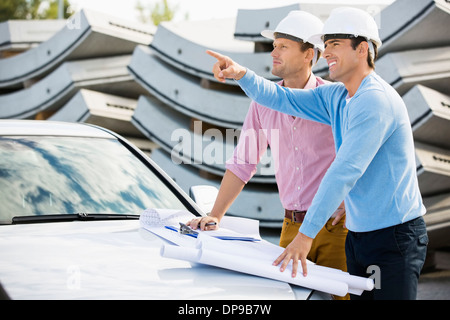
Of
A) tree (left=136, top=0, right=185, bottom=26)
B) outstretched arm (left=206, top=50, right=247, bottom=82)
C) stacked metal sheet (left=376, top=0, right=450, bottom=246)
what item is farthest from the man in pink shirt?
tree (left=136, top=0, right=185, bottom=26)

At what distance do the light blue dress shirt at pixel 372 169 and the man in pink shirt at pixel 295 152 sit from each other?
2.10ft

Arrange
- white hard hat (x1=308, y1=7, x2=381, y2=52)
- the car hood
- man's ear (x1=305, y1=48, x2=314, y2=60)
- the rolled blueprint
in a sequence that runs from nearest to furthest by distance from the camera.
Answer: the car hood → the rolled blueprint → white hard hat (x1=308, y1=7, x2=381, y2=52) → man's ear (x1=305, y1=48, x2=314, y2=60)

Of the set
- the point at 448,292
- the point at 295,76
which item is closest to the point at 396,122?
the point at 295,76


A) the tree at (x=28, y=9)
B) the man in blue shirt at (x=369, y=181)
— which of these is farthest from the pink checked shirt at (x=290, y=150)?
the tree at (x=28, y=9)

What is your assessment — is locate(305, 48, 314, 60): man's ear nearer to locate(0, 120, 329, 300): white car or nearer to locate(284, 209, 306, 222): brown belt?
locate(284, 209, 306, 222): brown belt

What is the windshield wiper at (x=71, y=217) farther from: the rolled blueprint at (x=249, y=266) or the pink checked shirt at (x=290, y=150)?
the rolled blueprint at (x=249, y=266)

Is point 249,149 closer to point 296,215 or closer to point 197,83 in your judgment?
point 296,215

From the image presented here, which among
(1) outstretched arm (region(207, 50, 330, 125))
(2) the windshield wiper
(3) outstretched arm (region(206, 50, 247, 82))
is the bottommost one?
(2) the windshield wiper

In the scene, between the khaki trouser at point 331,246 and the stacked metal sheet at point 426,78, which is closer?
the khaki trouser at point 331,246

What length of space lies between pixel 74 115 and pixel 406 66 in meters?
4.75

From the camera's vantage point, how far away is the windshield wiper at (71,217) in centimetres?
265

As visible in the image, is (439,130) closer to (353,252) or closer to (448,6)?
(448,6)

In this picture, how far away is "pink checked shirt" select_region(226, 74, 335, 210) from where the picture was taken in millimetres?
3047

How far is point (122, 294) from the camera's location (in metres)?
1.81
